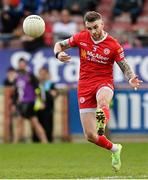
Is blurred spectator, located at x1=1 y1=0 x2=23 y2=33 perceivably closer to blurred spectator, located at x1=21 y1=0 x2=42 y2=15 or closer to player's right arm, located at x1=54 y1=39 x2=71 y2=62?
blurred spectator, located at x1=21 y1=0 x2=42 y2=15

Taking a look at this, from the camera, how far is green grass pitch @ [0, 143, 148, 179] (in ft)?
40.0

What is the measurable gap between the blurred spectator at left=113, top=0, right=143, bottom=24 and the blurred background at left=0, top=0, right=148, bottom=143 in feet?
2.32

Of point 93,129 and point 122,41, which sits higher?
point 122,41

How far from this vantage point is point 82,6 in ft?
83.3

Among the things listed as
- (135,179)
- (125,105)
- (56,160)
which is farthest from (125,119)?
(135,179)

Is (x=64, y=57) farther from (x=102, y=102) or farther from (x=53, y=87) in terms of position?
(x=53, y=87)

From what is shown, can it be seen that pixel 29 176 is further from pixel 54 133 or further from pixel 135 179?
pixel 54 133

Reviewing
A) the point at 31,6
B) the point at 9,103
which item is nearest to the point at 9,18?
the point at 31,6

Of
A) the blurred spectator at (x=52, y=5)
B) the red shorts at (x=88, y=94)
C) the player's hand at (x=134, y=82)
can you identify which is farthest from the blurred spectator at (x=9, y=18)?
the player's hand at (x=134, y=82)

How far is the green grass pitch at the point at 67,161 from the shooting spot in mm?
12188

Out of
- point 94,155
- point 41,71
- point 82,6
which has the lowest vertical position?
point 94,155

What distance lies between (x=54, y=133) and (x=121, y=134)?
1.86m

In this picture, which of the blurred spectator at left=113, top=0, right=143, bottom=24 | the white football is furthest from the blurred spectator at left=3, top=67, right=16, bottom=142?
the white football

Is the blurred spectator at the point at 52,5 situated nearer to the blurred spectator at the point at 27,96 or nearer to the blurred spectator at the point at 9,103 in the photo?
the blurred spectator at the point at 9,103
